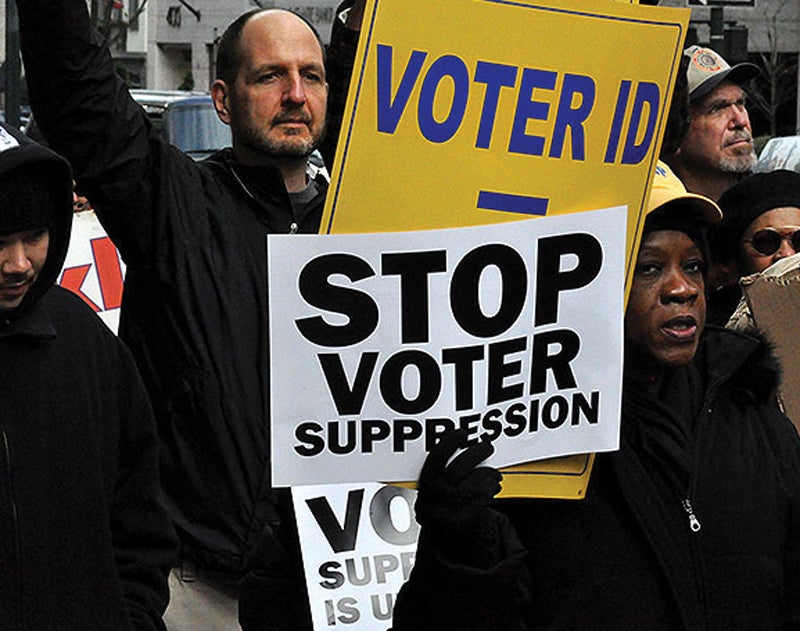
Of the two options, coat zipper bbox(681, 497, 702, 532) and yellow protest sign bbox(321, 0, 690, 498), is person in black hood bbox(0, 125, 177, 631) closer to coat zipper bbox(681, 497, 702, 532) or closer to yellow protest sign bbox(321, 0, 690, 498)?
yellow protest sign bbox(321, 0, 690, 498)

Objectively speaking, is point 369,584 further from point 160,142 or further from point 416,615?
point 160,142

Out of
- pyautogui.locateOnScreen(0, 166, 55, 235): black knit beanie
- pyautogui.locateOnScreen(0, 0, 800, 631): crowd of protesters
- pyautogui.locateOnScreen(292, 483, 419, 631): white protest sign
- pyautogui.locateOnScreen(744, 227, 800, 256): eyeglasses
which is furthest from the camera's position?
pyautogui.locateOnScreen(744, 227, 800, 256): eyeglasses

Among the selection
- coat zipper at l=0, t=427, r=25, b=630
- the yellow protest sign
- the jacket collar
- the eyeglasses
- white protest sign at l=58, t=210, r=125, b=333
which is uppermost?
the yellow protest sign

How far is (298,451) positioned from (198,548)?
47.1 inches

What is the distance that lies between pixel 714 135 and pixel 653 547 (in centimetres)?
299

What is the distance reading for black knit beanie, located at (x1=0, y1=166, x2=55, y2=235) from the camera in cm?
302

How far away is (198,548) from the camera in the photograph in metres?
3.70

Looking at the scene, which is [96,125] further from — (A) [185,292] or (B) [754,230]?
(B) [754,230]

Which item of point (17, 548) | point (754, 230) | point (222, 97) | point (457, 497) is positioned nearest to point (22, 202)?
point (17, 548)

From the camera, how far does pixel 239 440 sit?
3.63 metres

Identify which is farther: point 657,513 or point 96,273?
point 96,273

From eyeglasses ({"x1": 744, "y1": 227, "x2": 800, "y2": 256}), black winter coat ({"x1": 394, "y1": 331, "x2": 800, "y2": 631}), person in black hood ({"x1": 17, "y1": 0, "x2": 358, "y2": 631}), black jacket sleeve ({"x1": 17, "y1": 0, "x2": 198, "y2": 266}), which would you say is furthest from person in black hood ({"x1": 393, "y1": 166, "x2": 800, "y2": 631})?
eyeglasses ({"x1": 744, "y1": 227, "x2": 800, "y2": 256})

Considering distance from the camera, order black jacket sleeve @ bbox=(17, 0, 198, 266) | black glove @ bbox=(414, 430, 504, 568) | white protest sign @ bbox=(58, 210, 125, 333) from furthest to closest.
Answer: white protest sign @ bbox=(58, 210, 125, 333) < black jacket sleeve @ bbox=(17, 0, 198, 266) < black glove @ bbox=(414, 430, 504, 568)

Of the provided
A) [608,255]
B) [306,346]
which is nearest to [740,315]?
[608,255]
